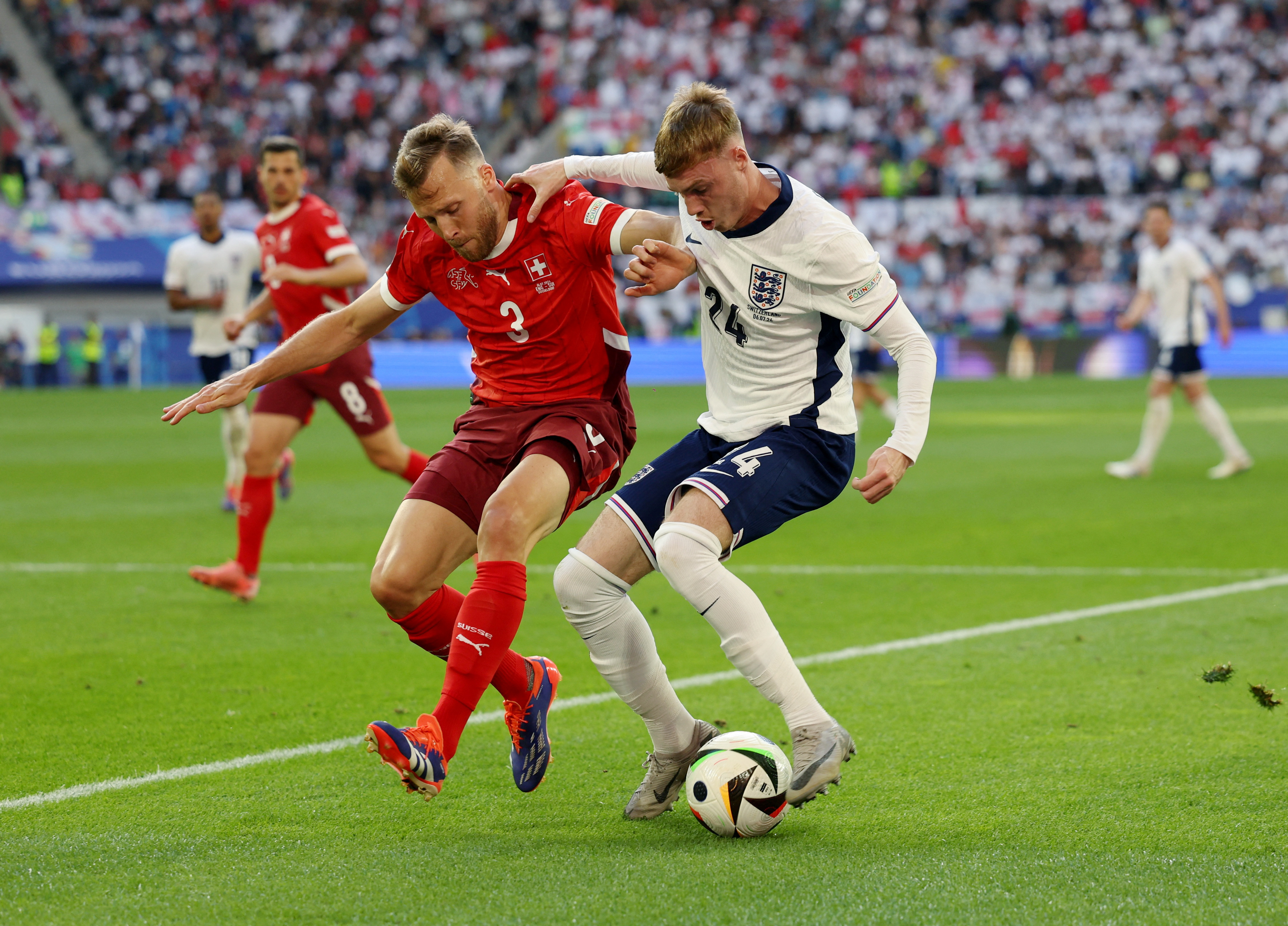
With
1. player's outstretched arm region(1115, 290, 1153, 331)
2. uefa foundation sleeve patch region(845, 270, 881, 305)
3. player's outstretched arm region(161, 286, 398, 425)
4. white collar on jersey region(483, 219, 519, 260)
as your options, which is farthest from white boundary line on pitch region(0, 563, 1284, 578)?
player's outstretched arm region(1115, 290, 1153, 331)

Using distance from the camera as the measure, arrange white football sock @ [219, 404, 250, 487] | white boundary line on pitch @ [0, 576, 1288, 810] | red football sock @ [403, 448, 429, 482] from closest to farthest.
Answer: white boundary line on pitch @ [0, 576, 1288, 810] < red football sock @ [403, 448, 429, 482] < white football sock @ [219, 404, 250, 487]

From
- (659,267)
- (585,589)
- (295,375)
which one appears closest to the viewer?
(659,267)

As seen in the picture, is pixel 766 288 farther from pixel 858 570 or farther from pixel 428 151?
pixel 858 570

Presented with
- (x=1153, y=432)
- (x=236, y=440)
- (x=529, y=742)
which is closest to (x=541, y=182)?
(x=529, y=742)

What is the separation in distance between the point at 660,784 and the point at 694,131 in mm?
1844

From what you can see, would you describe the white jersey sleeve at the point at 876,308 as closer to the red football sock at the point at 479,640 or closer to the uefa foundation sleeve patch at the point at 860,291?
the uefa foundation sleeve patch at the point at 860,291

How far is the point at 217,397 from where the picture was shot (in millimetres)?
4309

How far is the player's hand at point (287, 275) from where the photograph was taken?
777cm

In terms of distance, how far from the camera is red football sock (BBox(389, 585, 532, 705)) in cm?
429

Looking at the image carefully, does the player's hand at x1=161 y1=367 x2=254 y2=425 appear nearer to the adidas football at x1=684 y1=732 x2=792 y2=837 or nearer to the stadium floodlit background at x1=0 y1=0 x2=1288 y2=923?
the stadium floodlit background at x1=0 y1=0 x2=1288 y2=923

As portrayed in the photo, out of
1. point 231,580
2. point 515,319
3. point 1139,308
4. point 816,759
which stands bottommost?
point 231,580

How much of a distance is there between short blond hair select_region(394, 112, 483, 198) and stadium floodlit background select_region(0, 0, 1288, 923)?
5.94 ft

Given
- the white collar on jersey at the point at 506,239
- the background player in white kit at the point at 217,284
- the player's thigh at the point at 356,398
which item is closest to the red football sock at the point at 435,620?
the white collar on jersey at the point at 506,239

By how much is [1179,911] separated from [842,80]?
119 feet
